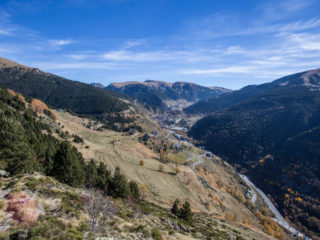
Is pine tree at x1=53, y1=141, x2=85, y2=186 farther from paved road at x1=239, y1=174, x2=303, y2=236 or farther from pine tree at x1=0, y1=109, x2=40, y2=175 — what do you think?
paved road at x1=239, y1=174, x2=303, y2=236

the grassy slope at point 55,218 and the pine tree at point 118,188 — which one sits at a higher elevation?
the grassy slope at point 55,218

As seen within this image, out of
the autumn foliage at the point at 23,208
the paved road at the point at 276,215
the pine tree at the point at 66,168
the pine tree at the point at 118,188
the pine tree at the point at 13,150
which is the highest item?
the pine tree at the point at 13,150

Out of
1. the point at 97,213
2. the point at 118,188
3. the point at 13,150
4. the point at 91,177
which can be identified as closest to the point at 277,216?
the point at 118,188

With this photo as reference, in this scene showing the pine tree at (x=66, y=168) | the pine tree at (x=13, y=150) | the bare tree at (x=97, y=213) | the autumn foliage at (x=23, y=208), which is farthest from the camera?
the pine tree at (x=66, y=168)

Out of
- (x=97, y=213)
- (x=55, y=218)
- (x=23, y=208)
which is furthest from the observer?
(x=97, y=213)

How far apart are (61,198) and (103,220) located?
19.3 ft

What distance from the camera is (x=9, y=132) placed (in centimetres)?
2652

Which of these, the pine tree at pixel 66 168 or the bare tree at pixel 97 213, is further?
the pine tree at pixel 66 168

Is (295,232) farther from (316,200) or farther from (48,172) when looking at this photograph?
(48,172)

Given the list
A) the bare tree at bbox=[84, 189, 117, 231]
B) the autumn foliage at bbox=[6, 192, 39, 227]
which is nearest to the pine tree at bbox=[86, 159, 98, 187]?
the bare tree at bbox=[84, 189, 117, 231]

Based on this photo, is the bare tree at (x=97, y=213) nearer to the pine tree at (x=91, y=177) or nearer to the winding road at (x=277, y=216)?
the pine tree at (x=91, y=177)

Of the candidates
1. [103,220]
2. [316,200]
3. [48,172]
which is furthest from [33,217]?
[316,200]

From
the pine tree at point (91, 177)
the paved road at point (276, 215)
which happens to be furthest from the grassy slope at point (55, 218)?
the paved road at point (276, 215)

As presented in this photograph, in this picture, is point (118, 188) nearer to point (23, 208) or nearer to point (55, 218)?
point (23, 208)
